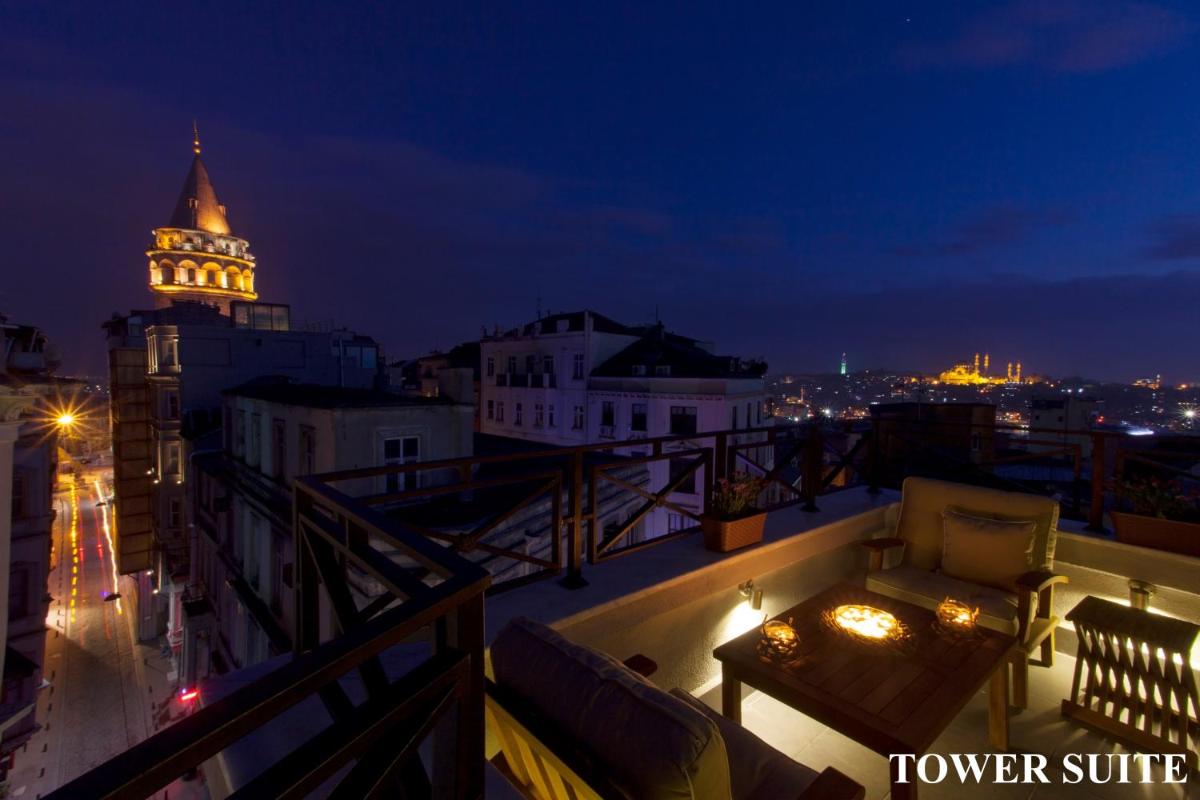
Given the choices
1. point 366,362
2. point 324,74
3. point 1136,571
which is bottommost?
point 1136,571

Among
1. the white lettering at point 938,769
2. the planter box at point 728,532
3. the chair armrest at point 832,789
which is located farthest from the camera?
the planter box at point 728,532

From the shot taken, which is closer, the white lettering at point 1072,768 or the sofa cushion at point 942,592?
the white lettering at point 1072,768

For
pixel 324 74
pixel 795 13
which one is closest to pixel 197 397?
pixel 324 74

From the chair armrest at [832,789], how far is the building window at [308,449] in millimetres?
10847

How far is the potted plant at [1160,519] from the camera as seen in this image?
13.7ft

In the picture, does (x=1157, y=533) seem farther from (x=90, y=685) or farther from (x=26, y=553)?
(x=90, y=685)

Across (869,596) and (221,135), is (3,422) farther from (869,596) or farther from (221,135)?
(221,135)

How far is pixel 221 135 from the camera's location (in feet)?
187

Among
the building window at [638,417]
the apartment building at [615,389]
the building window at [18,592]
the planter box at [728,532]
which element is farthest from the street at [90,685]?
the building window at [638,417]

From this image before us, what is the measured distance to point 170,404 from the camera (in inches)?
729

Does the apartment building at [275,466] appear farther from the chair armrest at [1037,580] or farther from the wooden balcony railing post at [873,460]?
the chair armrest at [1037,580]

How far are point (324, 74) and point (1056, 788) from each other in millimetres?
36015

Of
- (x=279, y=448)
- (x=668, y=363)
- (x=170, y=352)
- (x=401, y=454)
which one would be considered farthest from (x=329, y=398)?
(x=668, y=363)

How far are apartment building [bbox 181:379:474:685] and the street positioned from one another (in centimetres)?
364
